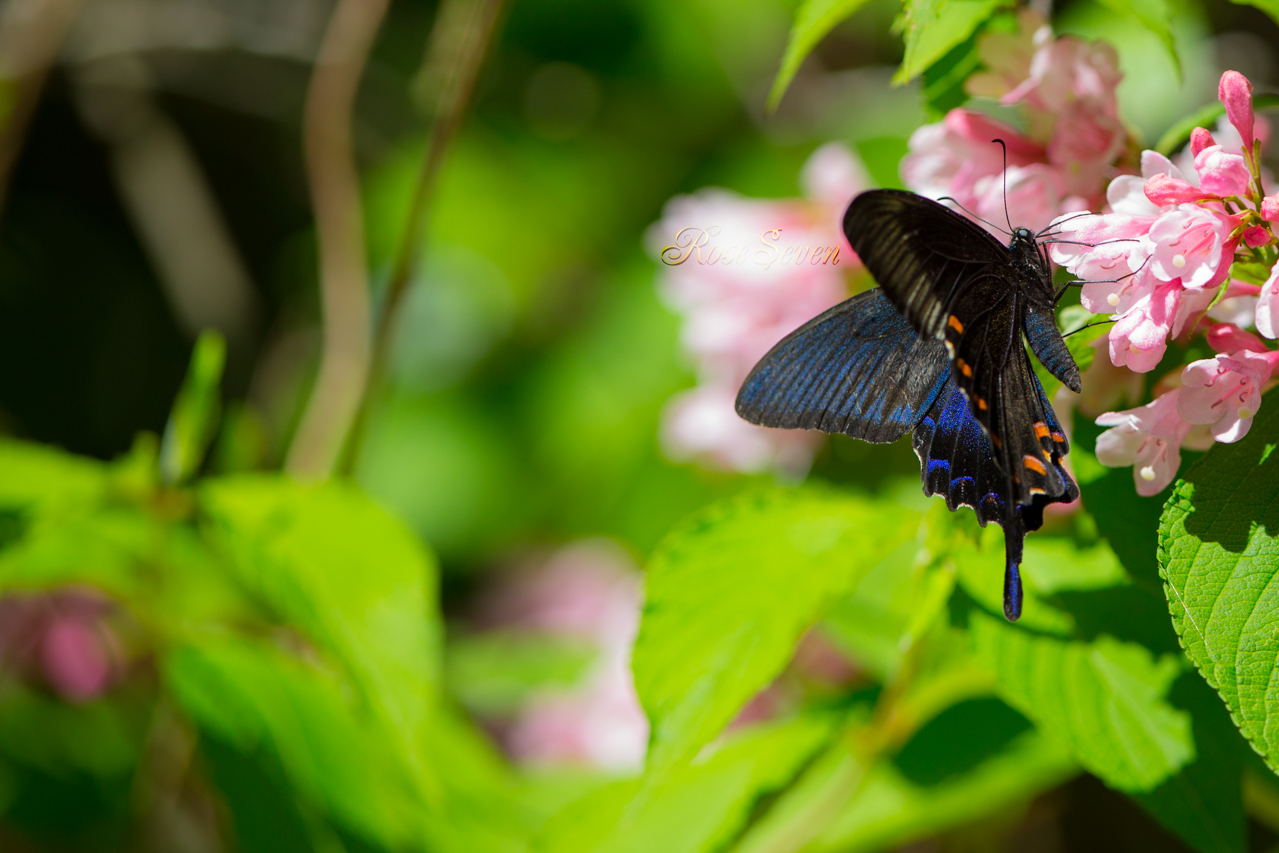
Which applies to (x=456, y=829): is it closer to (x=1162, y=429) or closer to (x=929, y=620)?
(x=929, y=620)

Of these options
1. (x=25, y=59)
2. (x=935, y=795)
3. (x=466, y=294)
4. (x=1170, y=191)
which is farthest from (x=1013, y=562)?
(x=466, y=294)

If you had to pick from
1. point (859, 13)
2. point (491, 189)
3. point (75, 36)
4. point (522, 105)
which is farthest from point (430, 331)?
point (859, 13)

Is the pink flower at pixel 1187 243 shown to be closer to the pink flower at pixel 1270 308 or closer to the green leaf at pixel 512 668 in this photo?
the pink flower at pixel 1270 308

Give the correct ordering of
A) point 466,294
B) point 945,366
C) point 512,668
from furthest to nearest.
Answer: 1. point 466,294
2. point 512,668
3. point 945,366

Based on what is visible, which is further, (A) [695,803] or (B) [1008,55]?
(A) [695,803]

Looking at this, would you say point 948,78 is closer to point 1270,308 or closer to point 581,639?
point 1270,308

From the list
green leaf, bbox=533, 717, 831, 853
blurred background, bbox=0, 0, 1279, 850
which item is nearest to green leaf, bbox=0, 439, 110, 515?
blurred background, bbox=0, 0, 1279, 850

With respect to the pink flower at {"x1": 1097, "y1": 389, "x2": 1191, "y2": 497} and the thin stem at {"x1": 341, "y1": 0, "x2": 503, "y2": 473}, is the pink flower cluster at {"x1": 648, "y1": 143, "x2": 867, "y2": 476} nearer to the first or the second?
the thin stem at {"x1": 341, "y1": 0, "x2": 503, "y2": 473}
